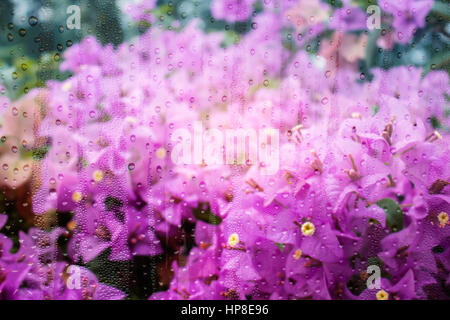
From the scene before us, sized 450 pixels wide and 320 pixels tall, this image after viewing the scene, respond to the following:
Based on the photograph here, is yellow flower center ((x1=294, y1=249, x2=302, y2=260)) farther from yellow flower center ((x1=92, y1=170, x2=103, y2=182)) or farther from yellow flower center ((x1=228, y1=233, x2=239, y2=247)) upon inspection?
yellow flower center ((x1=92, y1=170, x2=103, y2=182))

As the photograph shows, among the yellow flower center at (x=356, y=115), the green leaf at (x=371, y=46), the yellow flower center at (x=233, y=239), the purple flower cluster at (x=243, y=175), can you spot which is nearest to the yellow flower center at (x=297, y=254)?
the purple flower cluster at (x=243, y=175)

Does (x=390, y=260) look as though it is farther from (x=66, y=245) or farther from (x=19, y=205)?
(x=19, y=205)

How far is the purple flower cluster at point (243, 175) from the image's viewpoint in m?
1.33

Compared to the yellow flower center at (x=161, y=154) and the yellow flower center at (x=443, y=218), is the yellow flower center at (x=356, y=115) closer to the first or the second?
the yellow flower center at (x=443, y=218)

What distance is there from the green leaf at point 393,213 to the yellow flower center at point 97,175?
857 millimetres

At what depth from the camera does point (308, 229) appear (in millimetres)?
1306

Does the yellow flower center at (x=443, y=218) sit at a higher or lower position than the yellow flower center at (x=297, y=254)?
higher

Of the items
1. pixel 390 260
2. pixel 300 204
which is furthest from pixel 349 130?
pixel 390 260

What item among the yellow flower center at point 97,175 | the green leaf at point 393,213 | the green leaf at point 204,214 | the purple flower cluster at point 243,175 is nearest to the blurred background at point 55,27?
the purple flower cluster at point 243,175

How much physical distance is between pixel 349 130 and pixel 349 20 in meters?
0.35

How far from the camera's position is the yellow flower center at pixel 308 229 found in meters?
1.30

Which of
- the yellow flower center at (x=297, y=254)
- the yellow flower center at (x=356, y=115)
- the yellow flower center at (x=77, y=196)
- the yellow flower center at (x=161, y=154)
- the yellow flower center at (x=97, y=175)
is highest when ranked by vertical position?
the yellow flower center at (x=356, y=115)

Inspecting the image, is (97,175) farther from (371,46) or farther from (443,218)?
(443,218)

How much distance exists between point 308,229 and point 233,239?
23cm
